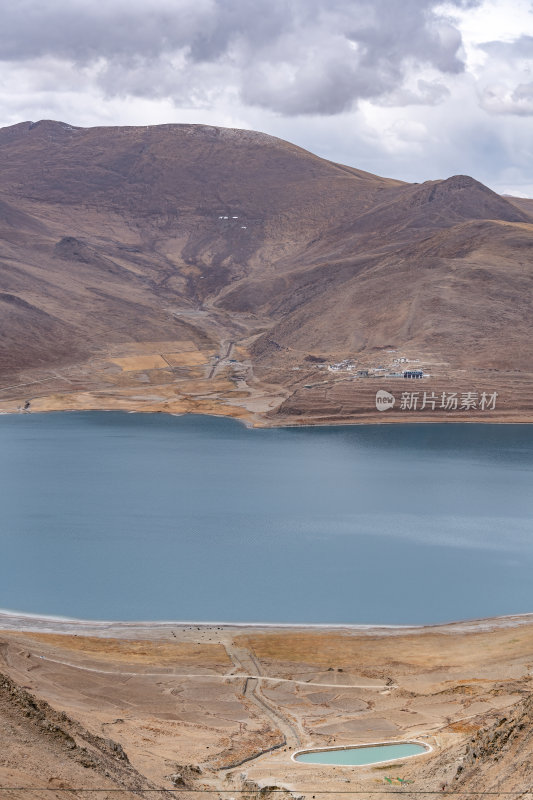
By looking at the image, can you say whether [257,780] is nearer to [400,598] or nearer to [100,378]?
[400,598]

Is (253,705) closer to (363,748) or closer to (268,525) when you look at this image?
(363,748)

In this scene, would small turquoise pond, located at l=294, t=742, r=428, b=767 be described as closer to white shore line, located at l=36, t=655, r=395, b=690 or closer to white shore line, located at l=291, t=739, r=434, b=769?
white shore line, located at l=291, t=739, r=434, b=769

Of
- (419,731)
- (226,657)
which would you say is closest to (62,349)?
(226,657)

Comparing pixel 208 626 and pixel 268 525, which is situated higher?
pixel 268 525
